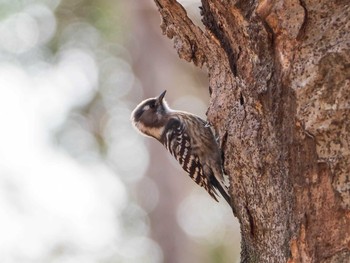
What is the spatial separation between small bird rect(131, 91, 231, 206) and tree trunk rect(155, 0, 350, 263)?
4.02ft

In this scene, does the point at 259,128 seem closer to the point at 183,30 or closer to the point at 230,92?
the point at 230,92

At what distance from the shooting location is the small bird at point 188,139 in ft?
15.0

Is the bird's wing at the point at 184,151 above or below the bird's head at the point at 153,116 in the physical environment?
below

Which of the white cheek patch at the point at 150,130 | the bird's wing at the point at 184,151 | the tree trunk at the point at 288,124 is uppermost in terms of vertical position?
the white cheek patch at the point at 150,130

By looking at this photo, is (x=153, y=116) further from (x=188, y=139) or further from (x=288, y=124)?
(x=288, y=124)

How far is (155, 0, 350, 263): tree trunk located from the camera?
2547 millimetres

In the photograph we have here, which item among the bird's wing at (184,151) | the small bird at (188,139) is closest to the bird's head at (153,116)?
the small bird at (188,139)

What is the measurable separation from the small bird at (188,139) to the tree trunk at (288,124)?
4.02 ft

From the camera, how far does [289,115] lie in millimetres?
2707

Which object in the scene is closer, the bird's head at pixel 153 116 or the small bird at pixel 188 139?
the small bird at pixel 188 139

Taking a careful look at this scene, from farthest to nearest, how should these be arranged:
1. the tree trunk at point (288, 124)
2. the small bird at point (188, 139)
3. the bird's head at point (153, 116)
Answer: the bird's head at point (153, 116) → the small bird at point (188, 139) → the tree trunk at point (288, 124)

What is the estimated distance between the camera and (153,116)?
5.39 metres

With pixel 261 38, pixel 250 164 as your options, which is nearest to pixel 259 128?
pixel 250 164

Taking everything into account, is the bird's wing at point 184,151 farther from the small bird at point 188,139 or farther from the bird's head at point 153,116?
the bird's head at point 153,116
